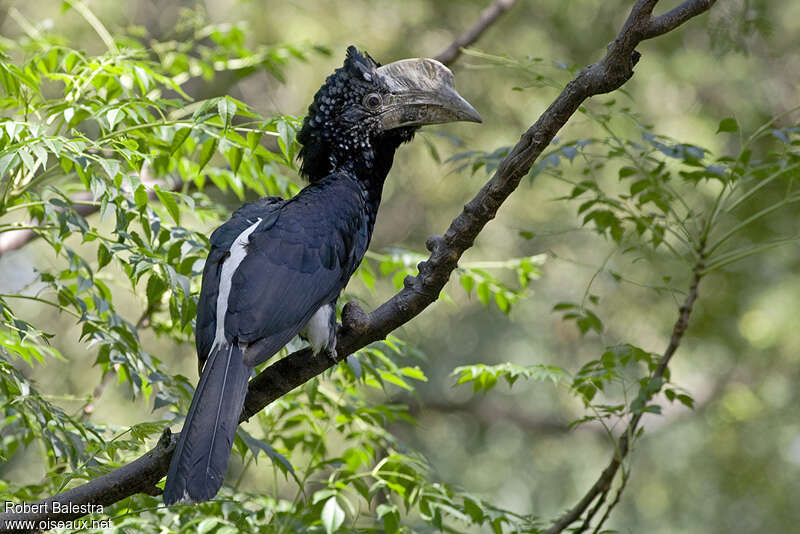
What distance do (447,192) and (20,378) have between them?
449cm

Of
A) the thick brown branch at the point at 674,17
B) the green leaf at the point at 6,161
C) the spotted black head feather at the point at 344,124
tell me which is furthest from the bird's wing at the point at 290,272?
the thick brown branch at the point at 674,17

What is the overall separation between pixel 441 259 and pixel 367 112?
1048 millimetres

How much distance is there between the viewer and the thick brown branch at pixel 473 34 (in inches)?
159

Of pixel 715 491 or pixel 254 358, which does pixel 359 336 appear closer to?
pixel 254 358

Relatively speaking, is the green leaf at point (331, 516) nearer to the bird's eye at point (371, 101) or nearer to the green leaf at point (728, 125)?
the bird's eye at point (371, 101)

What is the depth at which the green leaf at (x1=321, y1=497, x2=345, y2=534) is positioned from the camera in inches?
89.8

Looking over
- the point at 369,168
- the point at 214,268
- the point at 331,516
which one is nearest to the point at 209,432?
the point at 331,516

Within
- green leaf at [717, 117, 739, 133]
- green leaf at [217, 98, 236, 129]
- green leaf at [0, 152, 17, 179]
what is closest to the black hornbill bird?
green leaf at [217, 98, 236, 129]

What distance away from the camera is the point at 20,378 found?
217cm

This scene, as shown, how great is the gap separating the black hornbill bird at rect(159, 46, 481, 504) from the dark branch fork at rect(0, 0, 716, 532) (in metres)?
0.09

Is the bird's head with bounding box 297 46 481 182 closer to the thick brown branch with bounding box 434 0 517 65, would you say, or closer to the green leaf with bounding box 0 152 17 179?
the thick brown branch with bounding box 434 0 517 65

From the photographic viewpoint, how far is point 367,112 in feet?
9.90

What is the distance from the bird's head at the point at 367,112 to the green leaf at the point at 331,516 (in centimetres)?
121

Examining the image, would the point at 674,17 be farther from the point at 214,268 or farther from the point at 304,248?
the point at 214,268
